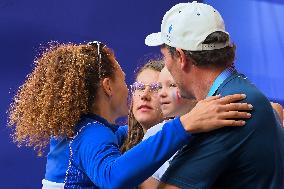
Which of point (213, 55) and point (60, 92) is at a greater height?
point (60, 92)

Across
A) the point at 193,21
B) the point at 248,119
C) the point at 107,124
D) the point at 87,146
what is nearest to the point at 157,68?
the point at 107,124

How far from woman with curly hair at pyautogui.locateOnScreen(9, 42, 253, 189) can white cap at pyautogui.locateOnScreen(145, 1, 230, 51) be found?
0.63 ft

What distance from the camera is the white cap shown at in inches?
47.8

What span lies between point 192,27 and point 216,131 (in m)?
0.26

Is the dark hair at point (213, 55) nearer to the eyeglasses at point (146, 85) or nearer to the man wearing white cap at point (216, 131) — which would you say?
the man wearing white cap at point (216, 131)

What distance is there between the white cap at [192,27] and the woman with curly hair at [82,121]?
0.19 meters

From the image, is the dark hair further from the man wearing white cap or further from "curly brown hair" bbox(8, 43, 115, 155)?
"curly brown hair" bbox(8, 43, 115, 155)

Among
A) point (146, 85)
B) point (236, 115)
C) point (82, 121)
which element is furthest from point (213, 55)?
point (146, 85)

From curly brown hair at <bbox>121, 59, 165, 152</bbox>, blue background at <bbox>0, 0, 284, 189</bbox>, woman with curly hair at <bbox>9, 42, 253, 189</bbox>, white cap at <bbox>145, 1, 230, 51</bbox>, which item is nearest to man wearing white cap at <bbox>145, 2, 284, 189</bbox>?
white cap at <bbox>145, 1, 230, 51</bbox>

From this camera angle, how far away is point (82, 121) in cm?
157

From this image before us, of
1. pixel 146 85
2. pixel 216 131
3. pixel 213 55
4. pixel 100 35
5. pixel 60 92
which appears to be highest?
pixel 100 35

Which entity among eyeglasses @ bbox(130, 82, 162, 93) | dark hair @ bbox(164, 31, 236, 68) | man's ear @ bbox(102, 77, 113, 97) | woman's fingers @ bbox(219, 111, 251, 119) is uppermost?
eyeglasses @ bbox(130, 82, 162, 93)

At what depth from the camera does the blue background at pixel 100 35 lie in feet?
9.30

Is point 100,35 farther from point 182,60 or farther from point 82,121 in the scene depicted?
point 182,60
